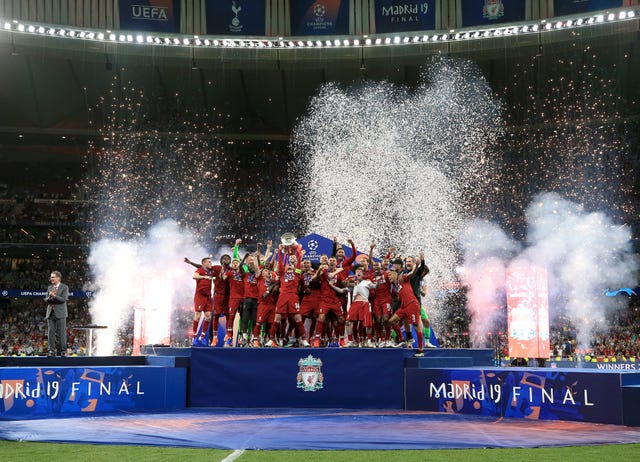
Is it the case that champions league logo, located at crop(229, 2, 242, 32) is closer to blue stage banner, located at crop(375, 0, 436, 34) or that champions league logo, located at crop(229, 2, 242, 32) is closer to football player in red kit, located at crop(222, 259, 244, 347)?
blue stage banner, located at crop(375, 0, 436, 34)

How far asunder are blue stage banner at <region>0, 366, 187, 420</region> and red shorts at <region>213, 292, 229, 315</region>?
5.26 feet

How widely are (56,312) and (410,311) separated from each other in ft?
19.0

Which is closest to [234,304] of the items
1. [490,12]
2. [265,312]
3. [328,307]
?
[265,312]

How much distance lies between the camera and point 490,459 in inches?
252

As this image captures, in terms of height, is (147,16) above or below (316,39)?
above

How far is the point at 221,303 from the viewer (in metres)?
13.4

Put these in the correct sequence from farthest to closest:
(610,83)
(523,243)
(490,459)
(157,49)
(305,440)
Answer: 1. (523,243)
2. (610,83)
3. (157,49)
4. (305,440)
5. (490,459)

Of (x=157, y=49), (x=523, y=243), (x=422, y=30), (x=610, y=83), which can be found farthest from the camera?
(x=523, y=243)

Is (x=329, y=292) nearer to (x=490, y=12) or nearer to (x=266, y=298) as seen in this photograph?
(x=266, y=298)

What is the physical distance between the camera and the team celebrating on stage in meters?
12.3

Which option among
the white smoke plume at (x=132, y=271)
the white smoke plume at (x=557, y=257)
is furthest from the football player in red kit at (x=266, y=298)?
the white smoke plume at (x=557, y=257)

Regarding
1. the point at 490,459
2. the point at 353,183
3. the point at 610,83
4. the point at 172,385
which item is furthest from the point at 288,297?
the point at 610,83

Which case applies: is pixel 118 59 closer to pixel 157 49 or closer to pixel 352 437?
pixel 157 49

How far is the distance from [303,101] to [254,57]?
11.9ft
